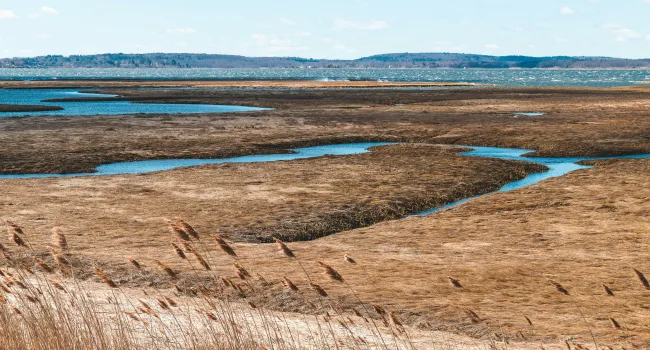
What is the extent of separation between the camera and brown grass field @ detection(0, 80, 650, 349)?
14.2 metres

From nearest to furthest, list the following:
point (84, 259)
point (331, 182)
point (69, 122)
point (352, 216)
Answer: point (84, 259)
point (352, 216)
point (331, 182)
point (69, 122)

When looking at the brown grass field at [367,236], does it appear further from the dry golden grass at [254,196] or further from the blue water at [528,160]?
the blue water at [528,160]

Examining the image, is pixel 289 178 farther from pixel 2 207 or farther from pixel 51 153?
pixel 51 153

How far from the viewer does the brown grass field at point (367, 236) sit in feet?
46.5

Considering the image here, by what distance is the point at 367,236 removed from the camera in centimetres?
2386

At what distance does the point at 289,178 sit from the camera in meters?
36.0

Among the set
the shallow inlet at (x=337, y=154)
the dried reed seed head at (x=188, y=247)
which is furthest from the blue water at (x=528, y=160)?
the dried reed seed head at (x=188, y=247)

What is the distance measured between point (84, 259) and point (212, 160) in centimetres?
2667

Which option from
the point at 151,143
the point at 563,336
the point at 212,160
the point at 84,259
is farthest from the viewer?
the point at 151,143

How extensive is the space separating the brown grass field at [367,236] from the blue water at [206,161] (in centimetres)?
150

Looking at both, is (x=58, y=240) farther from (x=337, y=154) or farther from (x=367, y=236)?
(x=337, y=154)

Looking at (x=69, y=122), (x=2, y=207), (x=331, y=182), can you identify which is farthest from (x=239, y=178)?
(x=69, y=122)

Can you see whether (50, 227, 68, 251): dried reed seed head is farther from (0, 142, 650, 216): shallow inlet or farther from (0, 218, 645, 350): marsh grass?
(0, 142, 650, 216): shallow inlet

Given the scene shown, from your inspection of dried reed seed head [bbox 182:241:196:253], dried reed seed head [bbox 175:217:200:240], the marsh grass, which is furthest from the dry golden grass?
dried reed seed head [bbox 175:217:200:240]
